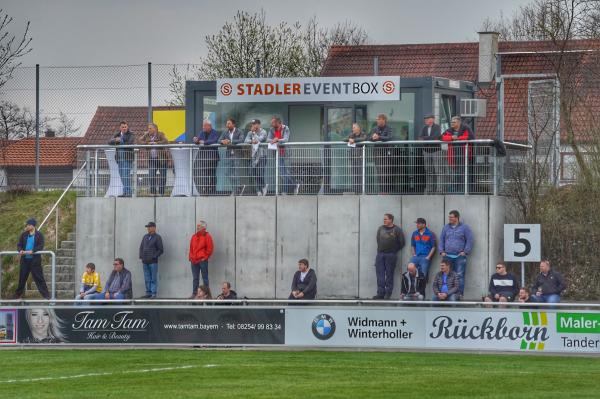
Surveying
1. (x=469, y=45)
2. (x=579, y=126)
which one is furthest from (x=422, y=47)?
(x=579, y=126)

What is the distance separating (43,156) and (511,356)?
1810 centimetres

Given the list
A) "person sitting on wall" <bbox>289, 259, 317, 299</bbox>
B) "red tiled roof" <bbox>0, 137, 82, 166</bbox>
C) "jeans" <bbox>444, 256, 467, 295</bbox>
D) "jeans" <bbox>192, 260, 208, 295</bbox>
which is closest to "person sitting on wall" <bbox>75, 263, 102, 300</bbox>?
"jeans" <bbox>192, 260, 208, 295</bbox>

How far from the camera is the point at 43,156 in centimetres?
4056

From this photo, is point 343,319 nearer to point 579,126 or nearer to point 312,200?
point 312,200

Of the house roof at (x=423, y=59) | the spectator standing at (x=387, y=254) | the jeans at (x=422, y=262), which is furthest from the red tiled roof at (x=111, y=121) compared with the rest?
the jeans at (x=422, y=262)

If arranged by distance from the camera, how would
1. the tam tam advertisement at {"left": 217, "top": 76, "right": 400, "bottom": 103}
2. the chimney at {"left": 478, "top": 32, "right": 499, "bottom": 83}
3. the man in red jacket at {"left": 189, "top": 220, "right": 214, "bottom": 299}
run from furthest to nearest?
the chimney at {"left": 478, "top": 32, "right": 499, "bottom": 83}, the tam tam advertisement at {"left": 217, "top": 76, "right": 400, "bottom": 103}, the man in red jacket at {"left": 189, "top": 220, "right": 214, "bottom": 299}

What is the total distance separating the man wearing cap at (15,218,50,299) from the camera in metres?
33.2

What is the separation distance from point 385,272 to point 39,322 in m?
7.58

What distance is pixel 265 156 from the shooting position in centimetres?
3362

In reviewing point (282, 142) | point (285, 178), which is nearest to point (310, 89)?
point (282, 142)

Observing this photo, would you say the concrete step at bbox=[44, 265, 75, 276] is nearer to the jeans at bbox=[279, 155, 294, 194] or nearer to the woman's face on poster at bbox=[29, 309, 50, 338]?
the jeans at bbox=[279, 155, 294, 194]

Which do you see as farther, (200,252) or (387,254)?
(200,252)

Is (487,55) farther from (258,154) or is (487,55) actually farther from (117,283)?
(117,283)

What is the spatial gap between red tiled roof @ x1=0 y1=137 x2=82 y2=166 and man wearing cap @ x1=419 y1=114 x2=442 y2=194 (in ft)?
40.2
